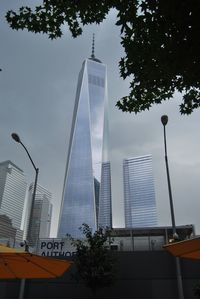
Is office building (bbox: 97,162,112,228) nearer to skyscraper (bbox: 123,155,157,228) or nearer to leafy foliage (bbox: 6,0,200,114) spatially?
skyscraper (bbox: 123,155,157,228)

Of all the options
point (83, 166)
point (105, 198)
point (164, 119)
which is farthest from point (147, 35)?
point (105, 198)

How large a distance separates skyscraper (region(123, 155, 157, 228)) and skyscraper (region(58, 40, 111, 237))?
25.5 meters

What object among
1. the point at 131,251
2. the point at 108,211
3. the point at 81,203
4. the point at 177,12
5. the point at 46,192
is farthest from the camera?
the point at 108,211

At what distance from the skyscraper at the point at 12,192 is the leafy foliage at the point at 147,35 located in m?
49.2

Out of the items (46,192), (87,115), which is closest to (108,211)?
(87,115)

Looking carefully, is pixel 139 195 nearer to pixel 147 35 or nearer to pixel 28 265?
pixel 28 265

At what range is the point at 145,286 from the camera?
15.4m

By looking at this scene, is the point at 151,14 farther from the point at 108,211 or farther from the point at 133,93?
the point at 108,211

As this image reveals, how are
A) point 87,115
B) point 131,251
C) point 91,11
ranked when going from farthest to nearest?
point 87,115, point 131,251, point 91,11

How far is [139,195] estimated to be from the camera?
6206 cm

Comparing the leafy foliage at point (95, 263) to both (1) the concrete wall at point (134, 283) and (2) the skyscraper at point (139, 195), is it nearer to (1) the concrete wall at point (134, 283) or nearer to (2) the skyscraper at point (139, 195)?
(1) the concrete wall at point (134, 283)

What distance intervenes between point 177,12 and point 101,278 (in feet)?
37.1

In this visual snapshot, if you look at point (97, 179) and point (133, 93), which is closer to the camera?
point (133, 93)

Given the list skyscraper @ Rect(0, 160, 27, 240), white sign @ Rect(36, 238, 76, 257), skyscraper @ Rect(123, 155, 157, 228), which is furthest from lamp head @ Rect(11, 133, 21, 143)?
skyscraper @ Rect(0, 160, 27, 240)
